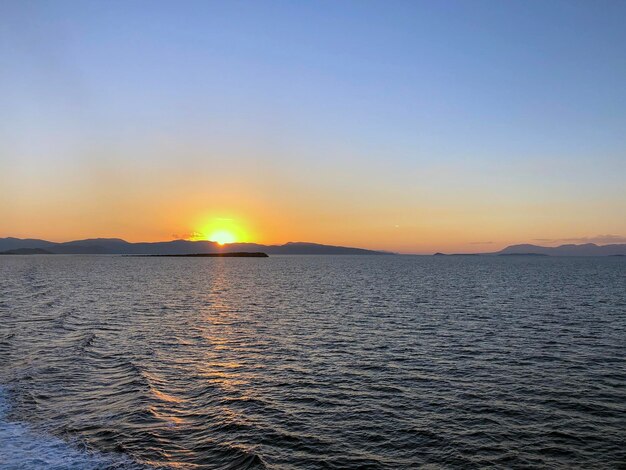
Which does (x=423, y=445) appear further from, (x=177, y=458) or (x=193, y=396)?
(x=193, y=396)

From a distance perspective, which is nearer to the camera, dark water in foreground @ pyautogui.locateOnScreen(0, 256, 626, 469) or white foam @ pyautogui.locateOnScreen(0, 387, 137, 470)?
white foam @ pyautogui.locateOnScreen(0, 387, 137, 470)

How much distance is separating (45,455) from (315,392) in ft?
50.5

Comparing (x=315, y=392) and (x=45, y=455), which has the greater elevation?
(x=315, y=392)

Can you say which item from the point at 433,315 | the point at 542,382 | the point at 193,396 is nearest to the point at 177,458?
the point at 193,396

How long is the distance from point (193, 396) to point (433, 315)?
40973mm

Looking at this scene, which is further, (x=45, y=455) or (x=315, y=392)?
(x=315, y=392)

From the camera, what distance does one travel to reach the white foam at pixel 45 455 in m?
19.9

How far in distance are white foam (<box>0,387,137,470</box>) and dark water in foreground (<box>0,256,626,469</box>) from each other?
3.7 inches

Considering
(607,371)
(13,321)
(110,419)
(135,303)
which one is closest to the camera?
(110,419)

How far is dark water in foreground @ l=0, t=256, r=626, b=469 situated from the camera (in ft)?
71.1

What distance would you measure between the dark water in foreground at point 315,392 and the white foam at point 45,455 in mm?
95

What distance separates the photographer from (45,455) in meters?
20.8

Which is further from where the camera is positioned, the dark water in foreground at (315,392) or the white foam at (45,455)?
the dark water in foreground at (315,392)

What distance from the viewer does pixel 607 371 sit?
3412 cm
